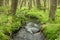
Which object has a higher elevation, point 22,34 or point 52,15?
point 52,15

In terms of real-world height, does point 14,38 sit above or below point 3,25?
below

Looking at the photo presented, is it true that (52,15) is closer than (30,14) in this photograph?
Yes

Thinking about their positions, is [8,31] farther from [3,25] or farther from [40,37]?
[40,37]

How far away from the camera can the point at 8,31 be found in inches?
425

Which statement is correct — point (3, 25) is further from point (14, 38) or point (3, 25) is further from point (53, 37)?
point (53, 37)

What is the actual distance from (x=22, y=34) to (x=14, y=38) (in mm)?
1134

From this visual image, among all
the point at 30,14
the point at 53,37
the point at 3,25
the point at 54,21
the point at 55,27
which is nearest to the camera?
the point at 53,37

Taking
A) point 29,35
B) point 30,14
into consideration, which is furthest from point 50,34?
point 30,14

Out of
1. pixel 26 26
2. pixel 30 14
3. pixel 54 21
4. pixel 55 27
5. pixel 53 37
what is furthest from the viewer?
pixel 30 14

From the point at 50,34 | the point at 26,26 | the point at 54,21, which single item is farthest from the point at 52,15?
the point at 50,34

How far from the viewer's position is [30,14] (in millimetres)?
18969

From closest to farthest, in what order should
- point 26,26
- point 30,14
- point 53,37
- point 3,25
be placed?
point 53,37 → point 3,25 → point 26,26 → point 30,14

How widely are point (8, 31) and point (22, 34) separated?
1373 millimetres

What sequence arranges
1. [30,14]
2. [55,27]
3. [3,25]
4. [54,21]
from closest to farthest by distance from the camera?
1. [55,27]
2. [3,25]
3. [54,21]
4. [30,14]
